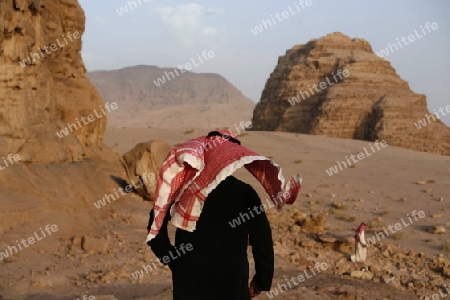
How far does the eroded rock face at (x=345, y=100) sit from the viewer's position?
3606 centimetres

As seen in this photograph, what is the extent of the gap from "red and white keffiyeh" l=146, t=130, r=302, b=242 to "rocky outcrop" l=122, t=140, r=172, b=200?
9206 millimetres

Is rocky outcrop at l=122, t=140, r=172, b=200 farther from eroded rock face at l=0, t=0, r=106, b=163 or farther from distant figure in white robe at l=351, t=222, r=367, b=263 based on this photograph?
distant figure in white robe at l=351, t=222, r=367, b=263

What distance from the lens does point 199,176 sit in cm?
272

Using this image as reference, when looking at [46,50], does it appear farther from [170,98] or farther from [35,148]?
[170,98]

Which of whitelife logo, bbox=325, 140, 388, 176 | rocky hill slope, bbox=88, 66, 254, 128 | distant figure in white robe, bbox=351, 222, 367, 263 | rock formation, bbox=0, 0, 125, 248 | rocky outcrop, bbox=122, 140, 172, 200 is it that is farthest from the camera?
rocky hill slope, bbox=88, 66, 254, 128

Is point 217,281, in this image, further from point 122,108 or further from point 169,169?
point 122,108

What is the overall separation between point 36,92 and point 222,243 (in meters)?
7.74

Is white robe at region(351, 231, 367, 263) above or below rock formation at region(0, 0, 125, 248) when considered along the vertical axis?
below

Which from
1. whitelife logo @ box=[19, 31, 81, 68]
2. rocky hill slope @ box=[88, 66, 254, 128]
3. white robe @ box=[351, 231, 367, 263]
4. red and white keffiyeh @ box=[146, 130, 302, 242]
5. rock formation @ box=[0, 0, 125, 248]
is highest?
rocky hill slope @ box=[88, 66, 254, 128]

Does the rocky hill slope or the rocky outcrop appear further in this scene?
the rocky hill slope

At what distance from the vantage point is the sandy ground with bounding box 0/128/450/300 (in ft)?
19.0

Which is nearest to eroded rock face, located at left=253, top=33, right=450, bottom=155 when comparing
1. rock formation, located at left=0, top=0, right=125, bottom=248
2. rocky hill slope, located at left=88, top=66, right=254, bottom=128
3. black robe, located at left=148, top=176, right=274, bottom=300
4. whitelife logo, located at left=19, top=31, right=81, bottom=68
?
whitelife logo, located at left=19, top=31, right=81, bottom=68

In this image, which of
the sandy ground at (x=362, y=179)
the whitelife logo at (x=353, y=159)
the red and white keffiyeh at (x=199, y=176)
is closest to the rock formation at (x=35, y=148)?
the red and white keffiyeh at (x=199, y=176)

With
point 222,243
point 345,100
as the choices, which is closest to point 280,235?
point 222,243
